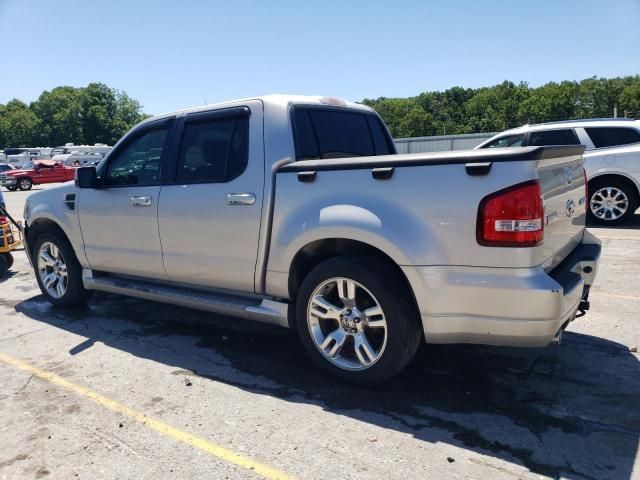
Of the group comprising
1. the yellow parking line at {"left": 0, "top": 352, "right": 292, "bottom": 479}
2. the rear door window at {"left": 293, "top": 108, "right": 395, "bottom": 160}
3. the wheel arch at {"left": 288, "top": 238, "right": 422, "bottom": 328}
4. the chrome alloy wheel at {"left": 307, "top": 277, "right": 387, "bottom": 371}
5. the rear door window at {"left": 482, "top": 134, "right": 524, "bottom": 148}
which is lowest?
the yellow parking line at {"left": 0, "top": 352, "right": 292, "bottom": 479}

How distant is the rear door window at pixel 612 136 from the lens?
8.99m

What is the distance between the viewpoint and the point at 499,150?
111 inches

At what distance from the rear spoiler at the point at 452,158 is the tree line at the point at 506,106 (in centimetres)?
10104

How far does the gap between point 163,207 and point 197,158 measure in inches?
19.8

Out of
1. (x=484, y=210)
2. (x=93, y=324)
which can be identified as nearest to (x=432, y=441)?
(x=484, y=210)

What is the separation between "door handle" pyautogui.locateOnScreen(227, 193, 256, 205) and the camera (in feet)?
12.2

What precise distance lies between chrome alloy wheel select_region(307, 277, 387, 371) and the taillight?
863 millimetres

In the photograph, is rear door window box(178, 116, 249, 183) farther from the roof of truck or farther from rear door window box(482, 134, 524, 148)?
→ rear door window box(482, 134, 524, 148)

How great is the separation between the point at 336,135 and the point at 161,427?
256cm

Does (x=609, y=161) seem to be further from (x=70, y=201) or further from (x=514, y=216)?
(x=70, y=201)

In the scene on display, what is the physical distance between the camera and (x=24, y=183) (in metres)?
28.3

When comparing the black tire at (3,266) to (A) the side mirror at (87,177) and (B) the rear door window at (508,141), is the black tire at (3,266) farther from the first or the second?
(B) the rear door window at (508,141)

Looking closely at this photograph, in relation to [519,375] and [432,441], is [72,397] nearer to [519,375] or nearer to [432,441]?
[432,441]

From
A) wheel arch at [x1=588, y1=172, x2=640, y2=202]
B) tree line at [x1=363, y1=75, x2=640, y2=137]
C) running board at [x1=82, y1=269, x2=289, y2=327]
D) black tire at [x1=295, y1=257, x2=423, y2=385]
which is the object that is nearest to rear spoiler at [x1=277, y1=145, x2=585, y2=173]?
black tire at [x1=295, y1=257, x2=423, y2=385]
